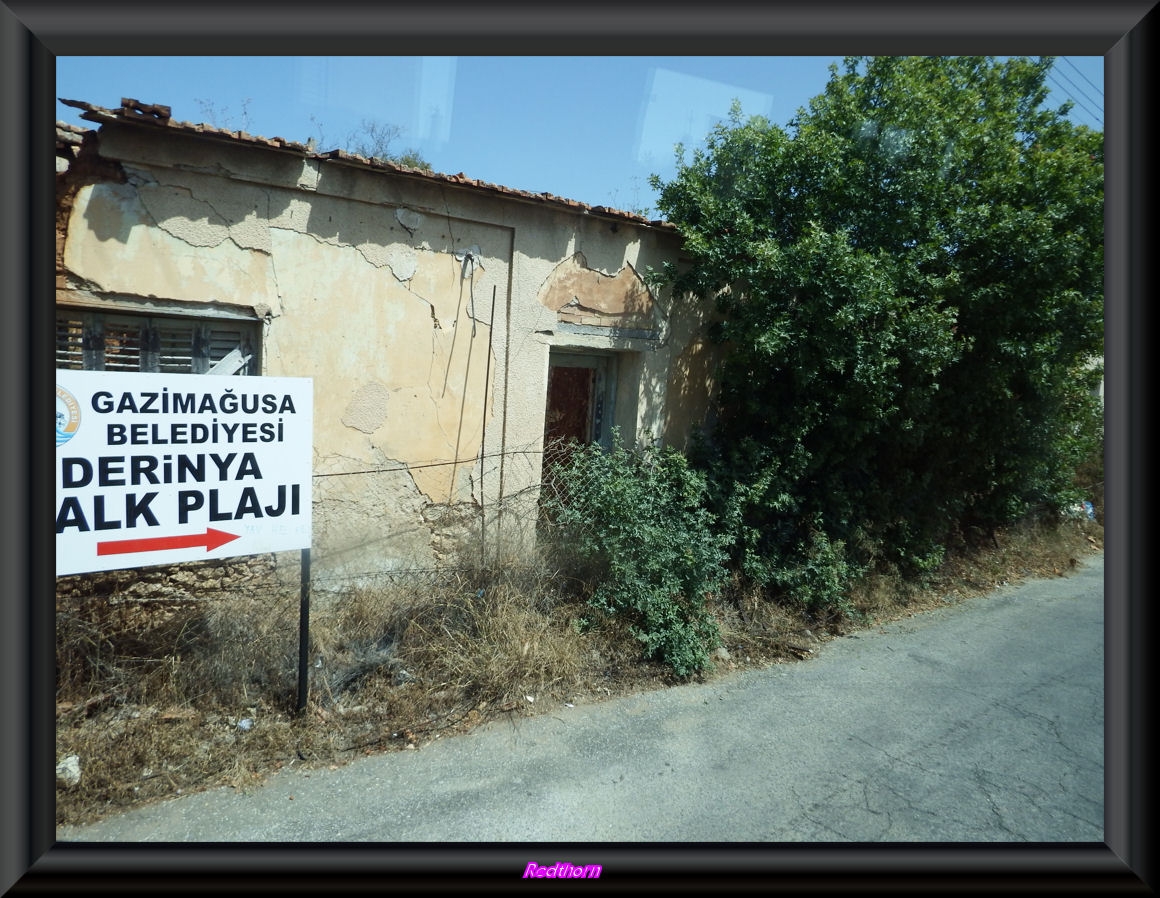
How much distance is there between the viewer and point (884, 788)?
3.84 meters

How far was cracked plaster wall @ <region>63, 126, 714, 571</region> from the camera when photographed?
4.61 meters

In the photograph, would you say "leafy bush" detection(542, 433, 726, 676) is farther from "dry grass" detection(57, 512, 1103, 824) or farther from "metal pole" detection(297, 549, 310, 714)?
"metal pole" detection(297, 549, 310, 714)

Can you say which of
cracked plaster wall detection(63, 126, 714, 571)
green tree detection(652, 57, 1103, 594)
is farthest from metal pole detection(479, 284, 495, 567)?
green tree detection(652, 57, 1103, 594)

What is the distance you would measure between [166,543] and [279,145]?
8.91 ft

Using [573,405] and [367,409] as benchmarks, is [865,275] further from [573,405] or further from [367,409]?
[367,409]

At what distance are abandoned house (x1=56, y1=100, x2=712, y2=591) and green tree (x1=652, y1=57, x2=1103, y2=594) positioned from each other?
74 centimetres

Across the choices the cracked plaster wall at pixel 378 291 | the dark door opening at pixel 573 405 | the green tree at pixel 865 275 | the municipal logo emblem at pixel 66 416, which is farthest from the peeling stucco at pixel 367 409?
the green tree at pixel 865 275

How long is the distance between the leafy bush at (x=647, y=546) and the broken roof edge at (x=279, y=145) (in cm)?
207

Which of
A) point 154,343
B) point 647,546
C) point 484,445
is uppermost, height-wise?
point 154,343

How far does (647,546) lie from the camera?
5609 millimetres

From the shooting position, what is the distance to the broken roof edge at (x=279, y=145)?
170 inches

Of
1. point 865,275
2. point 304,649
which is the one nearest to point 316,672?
point 304,649

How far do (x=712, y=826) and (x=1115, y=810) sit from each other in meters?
1.67

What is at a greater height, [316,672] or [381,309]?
[381,309]
